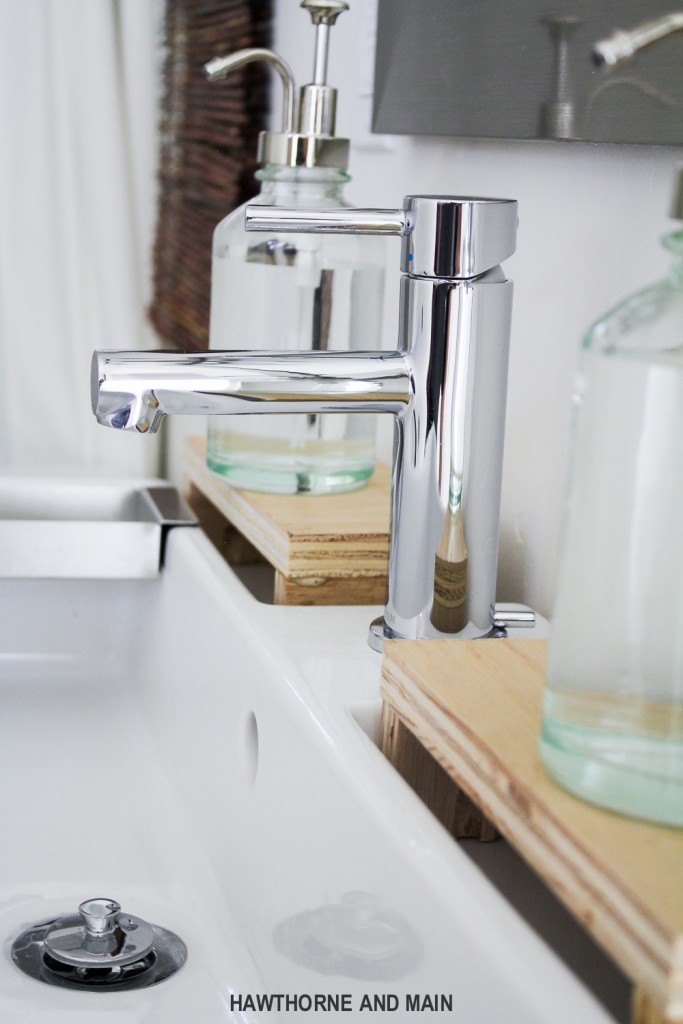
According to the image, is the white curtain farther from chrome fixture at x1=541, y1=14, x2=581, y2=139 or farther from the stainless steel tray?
chrome fixture at x1=541, y1=14, x2=581, y2=139

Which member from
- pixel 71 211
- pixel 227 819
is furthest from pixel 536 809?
pixel 71 211

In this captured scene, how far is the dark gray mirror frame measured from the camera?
49cm

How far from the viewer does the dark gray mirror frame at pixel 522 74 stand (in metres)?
0.49

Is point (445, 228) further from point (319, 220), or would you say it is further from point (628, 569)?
point (628, 569)

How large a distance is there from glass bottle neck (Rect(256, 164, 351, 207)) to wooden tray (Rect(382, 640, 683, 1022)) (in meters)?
0.37

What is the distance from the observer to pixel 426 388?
51 centimetres

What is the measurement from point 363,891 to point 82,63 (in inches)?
48.2

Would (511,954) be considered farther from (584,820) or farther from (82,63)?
(82,63)

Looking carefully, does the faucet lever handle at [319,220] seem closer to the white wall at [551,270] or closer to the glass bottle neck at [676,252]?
the white wall at [551,270]

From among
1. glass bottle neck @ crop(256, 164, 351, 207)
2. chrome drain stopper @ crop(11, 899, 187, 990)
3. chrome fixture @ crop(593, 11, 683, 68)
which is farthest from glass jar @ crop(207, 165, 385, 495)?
chrome fixture @ crop(593, 11, 683, 68)

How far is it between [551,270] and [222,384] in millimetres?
226

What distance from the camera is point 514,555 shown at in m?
0.67

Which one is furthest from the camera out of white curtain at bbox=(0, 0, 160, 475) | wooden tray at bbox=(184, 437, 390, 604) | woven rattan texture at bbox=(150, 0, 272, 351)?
white curtain at bbox=(0, 0, 160, 475)

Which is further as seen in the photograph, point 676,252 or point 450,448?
point 450,448
